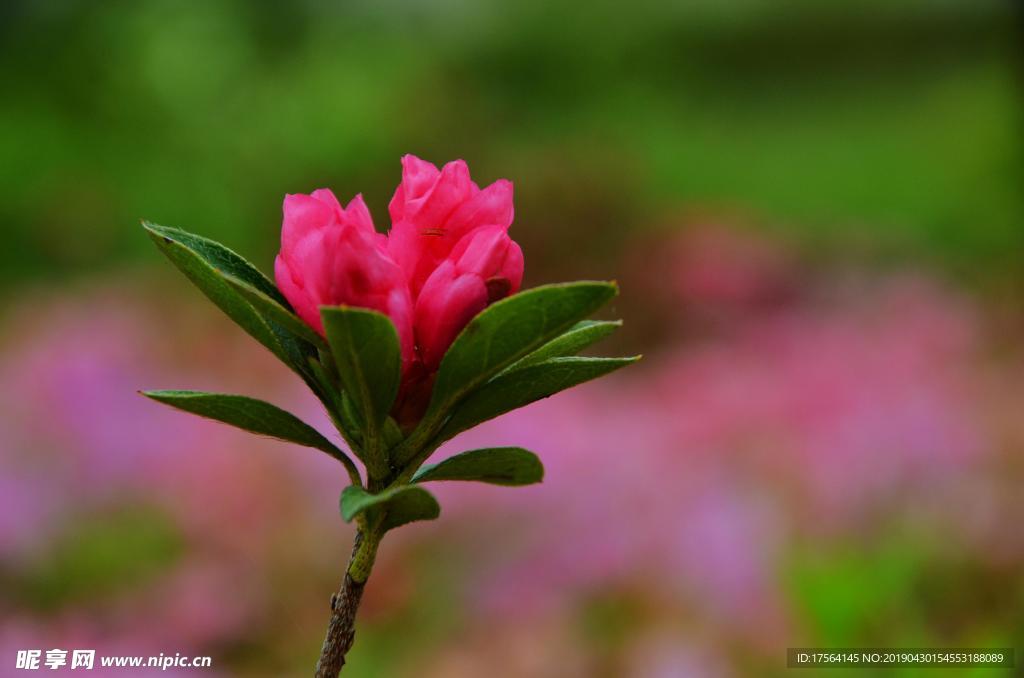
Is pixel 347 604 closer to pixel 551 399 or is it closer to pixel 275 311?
pixel 275 311

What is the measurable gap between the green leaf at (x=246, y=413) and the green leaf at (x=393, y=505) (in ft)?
0.06

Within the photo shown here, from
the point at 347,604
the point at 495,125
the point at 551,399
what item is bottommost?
the point at 347,604

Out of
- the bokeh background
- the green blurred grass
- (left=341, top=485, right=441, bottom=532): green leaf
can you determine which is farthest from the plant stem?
the green blurred grass

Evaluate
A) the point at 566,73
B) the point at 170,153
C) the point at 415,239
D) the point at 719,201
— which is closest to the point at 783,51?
the point at 566,73

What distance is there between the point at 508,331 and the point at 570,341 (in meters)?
0.04

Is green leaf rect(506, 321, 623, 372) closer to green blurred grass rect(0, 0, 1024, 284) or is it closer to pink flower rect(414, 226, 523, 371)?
pink flower rect(414, 226, 523, 371)

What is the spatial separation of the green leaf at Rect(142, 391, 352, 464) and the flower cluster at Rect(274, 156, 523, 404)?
26mm

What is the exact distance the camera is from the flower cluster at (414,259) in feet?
0.89

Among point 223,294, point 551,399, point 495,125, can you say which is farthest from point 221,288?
point 495,125

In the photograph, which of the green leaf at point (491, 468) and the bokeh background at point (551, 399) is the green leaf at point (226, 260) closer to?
the green leaf at point (491, 468)

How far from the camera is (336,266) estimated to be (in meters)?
0.27

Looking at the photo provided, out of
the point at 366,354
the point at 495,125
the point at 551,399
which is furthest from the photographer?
the point at 495,125

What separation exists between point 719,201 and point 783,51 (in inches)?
164

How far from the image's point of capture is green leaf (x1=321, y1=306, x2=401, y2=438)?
0.83 ft
